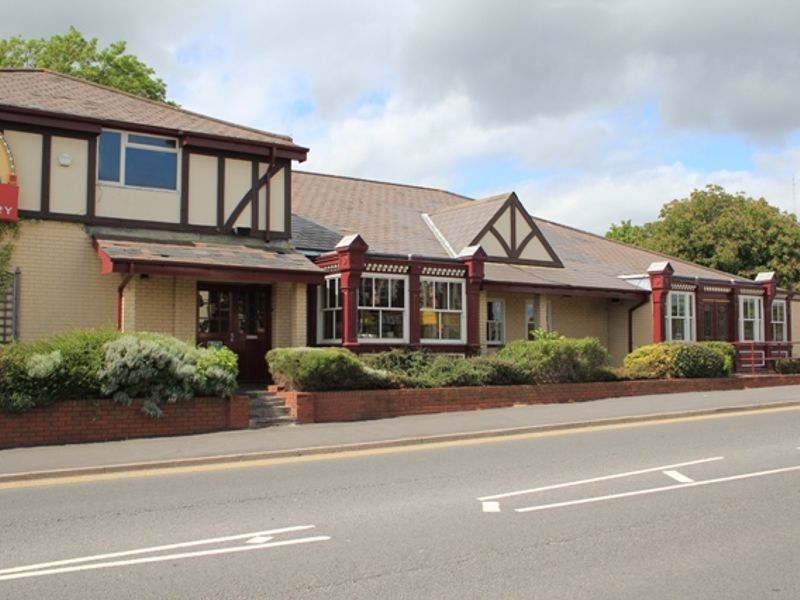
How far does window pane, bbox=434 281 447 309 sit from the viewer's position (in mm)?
21266

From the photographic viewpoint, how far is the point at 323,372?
15711 mm

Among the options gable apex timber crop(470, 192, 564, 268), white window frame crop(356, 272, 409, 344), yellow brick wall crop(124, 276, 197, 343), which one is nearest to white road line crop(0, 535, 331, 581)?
yellow brick wall crop(124, 276, 197, 343)

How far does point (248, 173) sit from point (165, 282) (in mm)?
3360

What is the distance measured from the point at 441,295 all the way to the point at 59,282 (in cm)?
919

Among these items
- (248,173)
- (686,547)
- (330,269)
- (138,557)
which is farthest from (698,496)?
(248,173)

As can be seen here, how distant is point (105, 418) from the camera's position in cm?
1345

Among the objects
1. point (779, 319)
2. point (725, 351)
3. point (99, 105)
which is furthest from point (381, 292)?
point (779, 319)

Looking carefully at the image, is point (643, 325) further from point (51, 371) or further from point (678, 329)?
point (51, 371)

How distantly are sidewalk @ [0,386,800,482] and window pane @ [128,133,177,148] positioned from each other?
7538mm

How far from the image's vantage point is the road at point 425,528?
584 cm

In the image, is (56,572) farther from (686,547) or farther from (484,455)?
(484,455)

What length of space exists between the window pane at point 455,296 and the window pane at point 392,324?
166 cm

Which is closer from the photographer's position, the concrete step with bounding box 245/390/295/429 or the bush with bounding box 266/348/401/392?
the concrete step with bounding box 245/390/295/429

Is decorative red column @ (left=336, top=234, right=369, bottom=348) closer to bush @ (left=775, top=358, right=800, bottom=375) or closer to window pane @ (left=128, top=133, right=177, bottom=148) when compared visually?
window pane @ (left=128, top=133, right=177, bottom=148)
